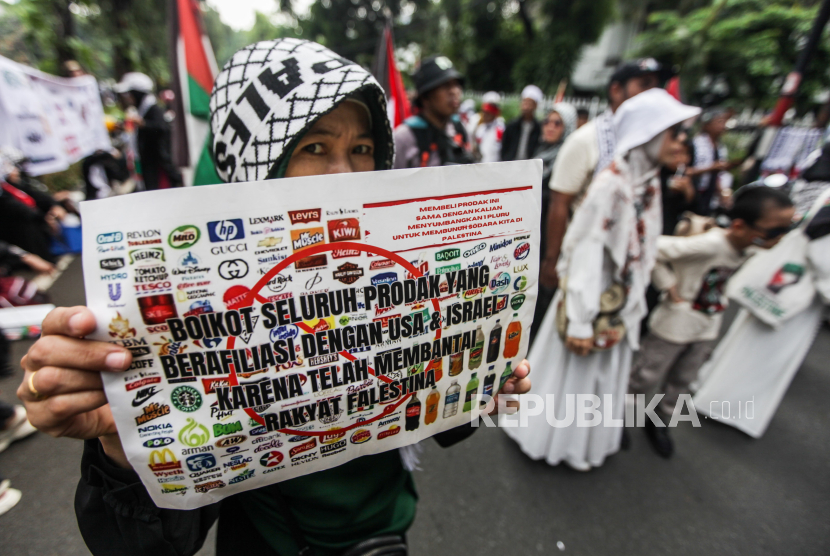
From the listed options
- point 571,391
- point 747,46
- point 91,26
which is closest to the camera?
point 571,391

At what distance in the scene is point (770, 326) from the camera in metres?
2.39

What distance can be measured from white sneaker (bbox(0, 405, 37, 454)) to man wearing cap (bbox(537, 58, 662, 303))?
3.25 metres

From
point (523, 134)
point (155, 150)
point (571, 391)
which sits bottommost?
point (571, 391)

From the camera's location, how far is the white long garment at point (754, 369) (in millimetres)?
2340

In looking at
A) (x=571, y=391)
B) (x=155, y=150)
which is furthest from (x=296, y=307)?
(x=155, y=150)

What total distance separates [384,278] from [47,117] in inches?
182

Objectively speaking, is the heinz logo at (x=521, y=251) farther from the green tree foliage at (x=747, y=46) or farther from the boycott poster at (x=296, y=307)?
the green tree foliage at (x=747, y=46)

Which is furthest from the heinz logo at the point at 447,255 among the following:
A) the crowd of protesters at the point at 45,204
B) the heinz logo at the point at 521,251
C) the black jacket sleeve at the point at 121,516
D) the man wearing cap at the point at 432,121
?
the crowd of protesters at the point at 45,204

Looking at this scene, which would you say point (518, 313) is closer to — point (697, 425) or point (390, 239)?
point (390, 239)

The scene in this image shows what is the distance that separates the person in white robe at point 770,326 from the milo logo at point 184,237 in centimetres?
279

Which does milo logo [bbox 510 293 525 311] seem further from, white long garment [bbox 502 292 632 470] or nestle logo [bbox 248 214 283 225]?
white long garment [bbox 502 292 632 470]

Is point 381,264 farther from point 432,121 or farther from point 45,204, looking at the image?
point 45,204

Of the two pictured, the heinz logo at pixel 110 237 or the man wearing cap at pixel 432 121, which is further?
the man wearing cap at pixel 432 121

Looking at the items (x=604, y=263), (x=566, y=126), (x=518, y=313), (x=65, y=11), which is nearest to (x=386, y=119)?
(x=518, y=313)
